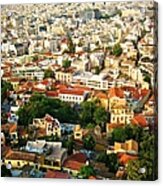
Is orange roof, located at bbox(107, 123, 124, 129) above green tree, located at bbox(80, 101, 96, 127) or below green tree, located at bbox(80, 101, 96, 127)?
below

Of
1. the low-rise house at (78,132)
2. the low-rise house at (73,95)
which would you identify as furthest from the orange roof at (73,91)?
the low-rise house at (78,132)

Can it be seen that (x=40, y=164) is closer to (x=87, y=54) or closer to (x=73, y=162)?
(x=73, y=162)

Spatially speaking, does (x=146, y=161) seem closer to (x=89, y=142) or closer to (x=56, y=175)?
(x=89, y=142)

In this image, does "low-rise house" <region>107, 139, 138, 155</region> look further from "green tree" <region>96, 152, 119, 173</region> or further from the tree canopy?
the tree canopy

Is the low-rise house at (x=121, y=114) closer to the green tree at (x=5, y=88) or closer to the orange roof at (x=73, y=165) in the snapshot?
the orange roof at (x=73, y=165)

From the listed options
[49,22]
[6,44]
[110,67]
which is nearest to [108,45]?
[110,67]

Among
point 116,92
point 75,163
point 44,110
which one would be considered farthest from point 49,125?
point 116,92

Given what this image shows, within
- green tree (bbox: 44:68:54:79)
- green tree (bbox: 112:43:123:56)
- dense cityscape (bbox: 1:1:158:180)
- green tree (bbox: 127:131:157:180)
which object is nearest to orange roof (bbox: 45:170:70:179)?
dense cityscape (bbox: 1:1:158:180)
